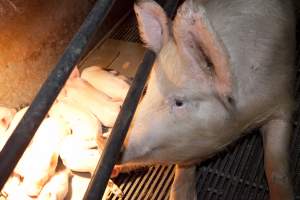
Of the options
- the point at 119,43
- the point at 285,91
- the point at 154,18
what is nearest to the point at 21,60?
the point at 119,43

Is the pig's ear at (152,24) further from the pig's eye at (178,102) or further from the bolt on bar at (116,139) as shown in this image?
the pig's eye at (178,102)

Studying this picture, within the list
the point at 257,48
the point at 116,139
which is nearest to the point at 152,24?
the point at 257,48

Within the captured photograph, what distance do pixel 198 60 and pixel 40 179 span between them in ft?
3.61

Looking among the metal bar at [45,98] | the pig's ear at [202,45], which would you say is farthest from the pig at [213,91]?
the metal bar at [45,98]

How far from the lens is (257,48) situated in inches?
78.5

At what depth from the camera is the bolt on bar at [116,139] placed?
1199 mm

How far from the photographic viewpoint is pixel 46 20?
9.12ft

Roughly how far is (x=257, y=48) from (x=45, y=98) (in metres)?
1.20

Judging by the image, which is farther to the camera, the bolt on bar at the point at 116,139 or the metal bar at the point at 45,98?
the bolt on bar at the point at 116,139

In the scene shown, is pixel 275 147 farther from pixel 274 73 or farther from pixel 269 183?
pixel 274 73

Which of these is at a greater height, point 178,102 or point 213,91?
point 213,91

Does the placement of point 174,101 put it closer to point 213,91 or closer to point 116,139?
point 213,91

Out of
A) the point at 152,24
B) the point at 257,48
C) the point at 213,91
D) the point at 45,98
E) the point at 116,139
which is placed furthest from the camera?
the point at 257,48

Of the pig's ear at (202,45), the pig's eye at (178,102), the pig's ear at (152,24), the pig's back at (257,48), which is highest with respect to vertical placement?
the pig's back at (257,48)
